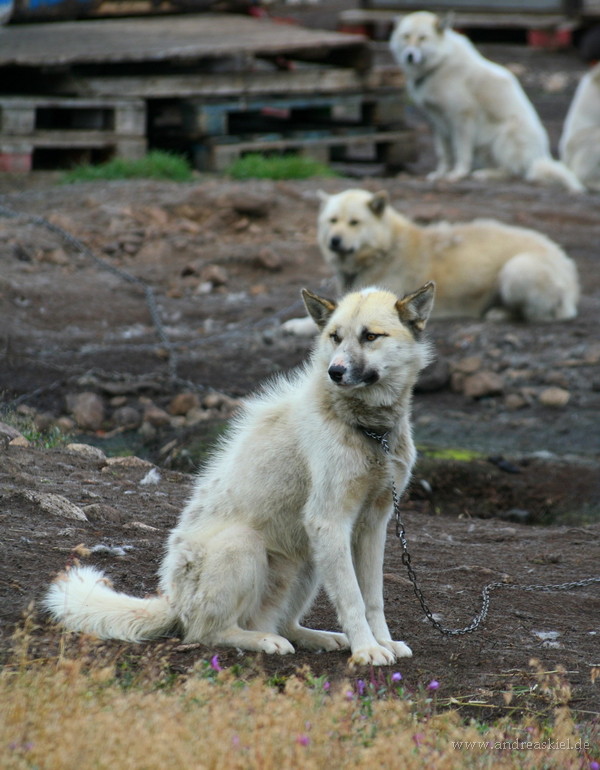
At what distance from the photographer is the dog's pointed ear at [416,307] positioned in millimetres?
4105

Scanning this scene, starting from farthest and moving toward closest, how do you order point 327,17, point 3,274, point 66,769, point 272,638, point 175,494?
point 327,17
point 3,274
point 175,494
point 272,638
point 66,769

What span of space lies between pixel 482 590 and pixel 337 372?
1581mm

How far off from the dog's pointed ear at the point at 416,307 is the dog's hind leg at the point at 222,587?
107 centimetres

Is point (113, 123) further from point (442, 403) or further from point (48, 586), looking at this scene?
point (48, 586)

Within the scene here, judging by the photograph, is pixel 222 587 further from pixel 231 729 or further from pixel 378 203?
pixel 378 203

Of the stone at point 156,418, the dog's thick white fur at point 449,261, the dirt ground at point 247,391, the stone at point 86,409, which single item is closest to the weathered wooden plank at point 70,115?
the dirt ground at point 247,391

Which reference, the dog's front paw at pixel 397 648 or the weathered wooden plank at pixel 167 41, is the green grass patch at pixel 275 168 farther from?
the dog's front paw at pixel 397 648

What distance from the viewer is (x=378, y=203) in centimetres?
979

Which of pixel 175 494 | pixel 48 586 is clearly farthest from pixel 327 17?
pixel 48 586

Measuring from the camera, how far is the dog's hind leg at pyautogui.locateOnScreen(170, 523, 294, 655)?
3850 mm

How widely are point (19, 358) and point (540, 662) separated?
5278 mm

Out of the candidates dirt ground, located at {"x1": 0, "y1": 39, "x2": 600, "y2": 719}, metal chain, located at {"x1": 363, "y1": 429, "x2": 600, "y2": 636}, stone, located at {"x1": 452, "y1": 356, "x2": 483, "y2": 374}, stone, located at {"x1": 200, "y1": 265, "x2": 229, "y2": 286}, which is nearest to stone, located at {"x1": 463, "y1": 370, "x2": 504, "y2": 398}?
dirt ground, located at {"x1": 0, "y1": 39, "x2": 600, "y2": 719}

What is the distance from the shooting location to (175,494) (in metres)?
5.63

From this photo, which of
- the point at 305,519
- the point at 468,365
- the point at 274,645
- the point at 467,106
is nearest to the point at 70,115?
the point at 467,106
